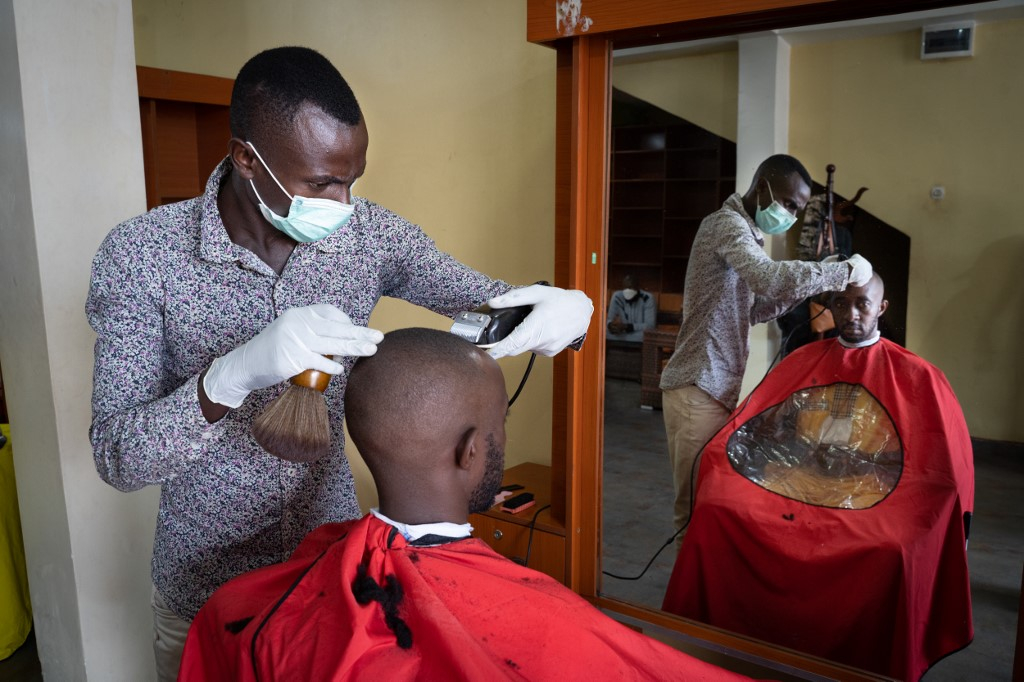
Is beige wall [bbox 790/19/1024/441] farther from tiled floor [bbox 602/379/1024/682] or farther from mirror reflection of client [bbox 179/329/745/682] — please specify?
mirror reflection of client [bbox 179/329/745/682]

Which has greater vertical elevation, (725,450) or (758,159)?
(758,159)

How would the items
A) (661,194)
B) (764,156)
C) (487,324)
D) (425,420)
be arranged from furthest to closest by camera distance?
(661,194) → (764,156) → (487,324) → (425,420)

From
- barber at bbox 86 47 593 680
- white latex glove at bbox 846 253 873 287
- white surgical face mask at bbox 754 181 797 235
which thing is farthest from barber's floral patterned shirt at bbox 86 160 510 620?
white latex glove at bbox 846 253 873 287

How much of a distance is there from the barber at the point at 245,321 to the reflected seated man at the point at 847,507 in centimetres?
79

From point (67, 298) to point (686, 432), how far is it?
5.71ft

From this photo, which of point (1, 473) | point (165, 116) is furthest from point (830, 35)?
point (165, 116)

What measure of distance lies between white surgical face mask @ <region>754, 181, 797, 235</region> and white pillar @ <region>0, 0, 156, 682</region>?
172 centimetres

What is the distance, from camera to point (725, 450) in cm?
209

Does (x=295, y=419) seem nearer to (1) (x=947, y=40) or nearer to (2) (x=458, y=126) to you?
(1) (x=947, y=40)

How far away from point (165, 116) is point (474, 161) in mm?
1793

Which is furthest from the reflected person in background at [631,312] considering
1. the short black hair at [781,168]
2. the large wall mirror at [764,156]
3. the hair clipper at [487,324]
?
the hair clipper at [487,324]

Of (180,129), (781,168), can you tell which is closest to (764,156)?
(781,168)

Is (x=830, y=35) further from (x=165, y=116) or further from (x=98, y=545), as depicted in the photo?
(x=165, y=116)

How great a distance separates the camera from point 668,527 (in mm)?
2129
